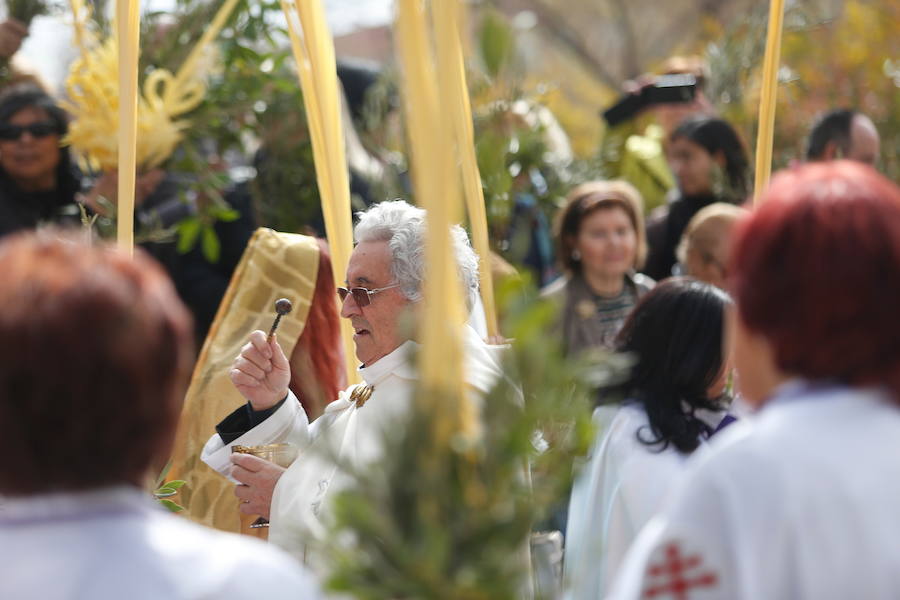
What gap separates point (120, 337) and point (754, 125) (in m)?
5.30

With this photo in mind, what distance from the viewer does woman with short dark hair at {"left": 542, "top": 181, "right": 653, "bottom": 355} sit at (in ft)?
17.1

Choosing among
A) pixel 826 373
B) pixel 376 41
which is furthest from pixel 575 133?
pixel 826 373

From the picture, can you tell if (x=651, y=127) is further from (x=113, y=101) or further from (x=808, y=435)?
(x=808, y=435)

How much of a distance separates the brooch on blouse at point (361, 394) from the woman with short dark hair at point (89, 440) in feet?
5.45

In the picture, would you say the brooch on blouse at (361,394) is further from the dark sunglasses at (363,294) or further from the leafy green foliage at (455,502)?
the leafy green foliage at (455,502)

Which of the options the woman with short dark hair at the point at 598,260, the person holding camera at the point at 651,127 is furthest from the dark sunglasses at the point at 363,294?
the person holding camera at the point at 651,127

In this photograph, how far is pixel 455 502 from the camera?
67.2 inches

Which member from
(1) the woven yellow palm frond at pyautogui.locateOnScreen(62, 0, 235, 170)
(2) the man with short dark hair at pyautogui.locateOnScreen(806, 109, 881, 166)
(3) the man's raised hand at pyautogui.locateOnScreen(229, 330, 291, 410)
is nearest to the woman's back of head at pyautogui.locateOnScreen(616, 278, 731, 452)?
(3) the man's raised hand at pyautogui.locateOnScreen(229, 330, 291, 410)

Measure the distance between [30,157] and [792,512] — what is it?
423 cm

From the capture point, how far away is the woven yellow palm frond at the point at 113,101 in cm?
484

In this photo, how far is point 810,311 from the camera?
175 cm

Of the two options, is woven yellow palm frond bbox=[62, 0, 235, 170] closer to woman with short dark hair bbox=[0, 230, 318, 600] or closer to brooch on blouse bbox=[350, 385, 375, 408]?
brooch on blouse bbox=[350, 385, 375, 408]

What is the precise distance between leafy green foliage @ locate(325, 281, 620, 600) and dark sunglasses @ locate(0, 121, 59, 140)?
12.8 ft

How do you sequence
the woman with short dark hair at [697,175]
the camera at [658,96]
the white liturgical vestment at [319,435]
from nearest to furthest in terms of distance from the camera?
the white liturgical vestment at [319,435], the woman with short dark hair at [697,175], the camera at [658,96]
